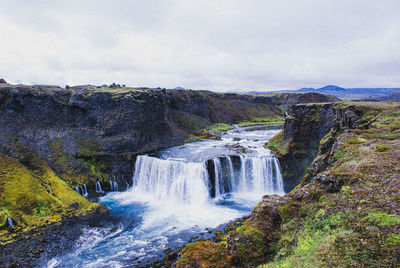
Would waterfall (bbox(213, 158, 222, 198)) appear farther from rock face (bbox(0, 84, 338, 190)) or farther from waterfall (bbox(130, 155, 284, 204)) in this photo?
rock face (bbox(0, 84, 338, 190))

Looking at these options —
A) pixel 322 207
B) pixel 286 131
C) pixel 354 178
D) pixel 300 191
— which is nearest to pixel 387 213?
pixel 322 207

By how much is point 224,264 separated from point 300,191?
4.67m

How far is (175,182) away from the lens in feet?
96.0

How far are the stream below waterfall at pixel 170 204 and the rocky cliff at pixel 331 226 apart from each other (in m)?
10.5

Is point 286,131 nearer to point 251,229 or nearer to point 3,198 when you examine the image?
point 251,229

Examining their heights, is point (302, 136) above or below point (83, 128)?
below

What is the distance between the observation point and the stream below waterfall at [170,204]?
17578 millimetres

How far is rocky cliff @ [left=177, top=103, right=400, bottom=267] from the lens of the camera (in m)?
5.62

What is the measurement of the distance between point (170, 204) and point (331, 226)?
23071mm

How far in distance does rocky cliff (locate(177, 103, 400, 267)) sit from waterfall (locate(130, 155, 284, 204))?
18684mm

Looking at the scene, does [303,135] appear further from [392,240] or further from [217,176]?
[392,240]

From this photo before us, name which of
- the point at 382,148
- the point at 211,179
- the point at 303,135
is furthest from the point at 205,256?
the point at 303,135

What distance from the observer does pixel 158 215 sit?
24578 mm

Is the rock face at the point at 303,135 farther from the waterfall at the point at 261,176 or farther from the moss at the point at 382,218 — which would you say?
the moss at the point at 382,218
